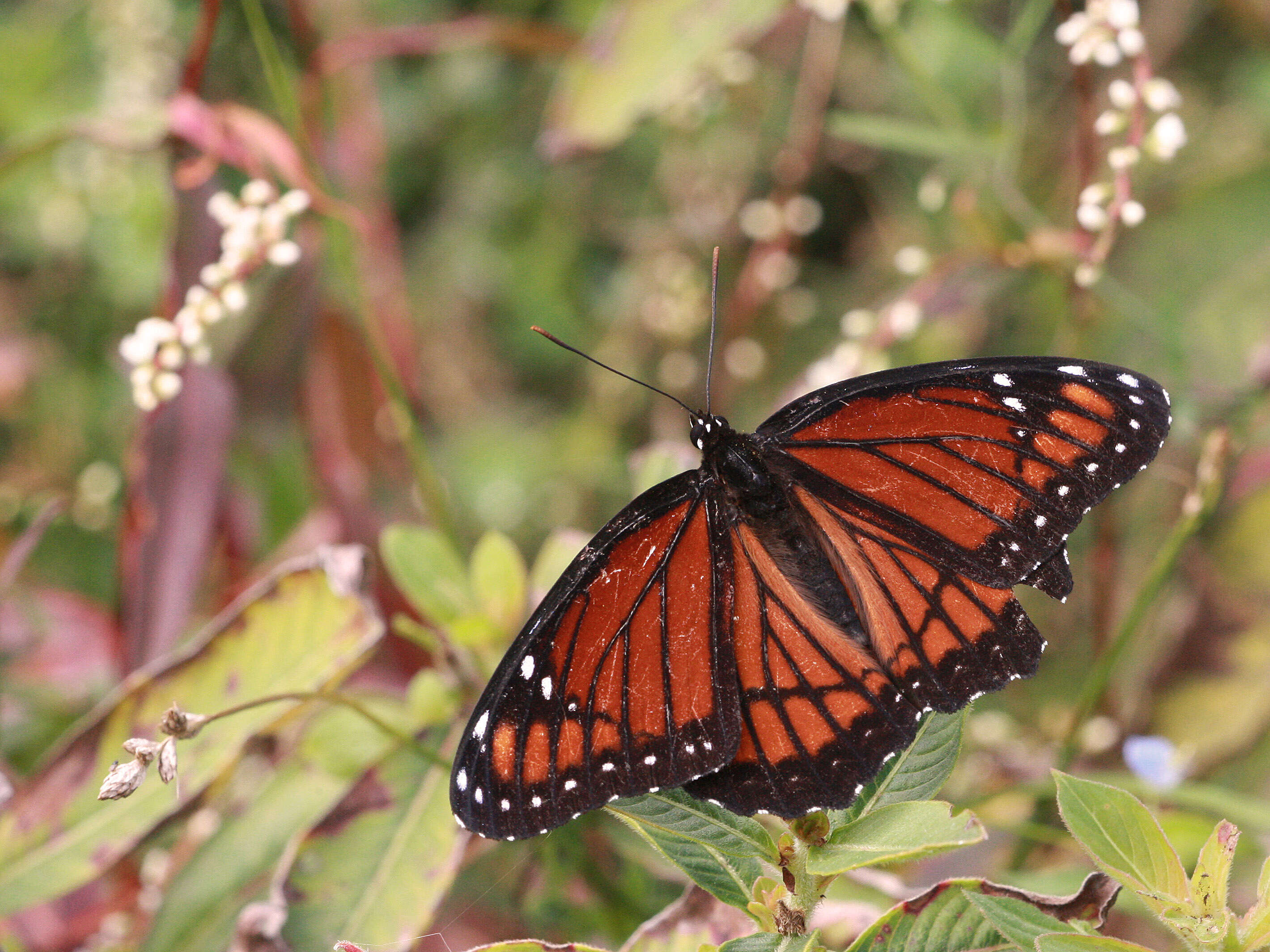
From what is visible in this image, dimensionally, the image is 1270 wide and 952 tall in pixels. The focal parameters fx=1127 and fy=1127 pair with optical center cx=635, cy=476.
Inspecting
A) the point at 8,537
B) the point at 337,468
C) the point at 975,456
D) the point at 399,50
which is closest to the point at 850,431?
the point at 975,456

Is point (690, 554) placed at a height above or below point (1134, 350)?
below

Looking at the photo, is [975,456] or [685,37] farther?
[685,37]

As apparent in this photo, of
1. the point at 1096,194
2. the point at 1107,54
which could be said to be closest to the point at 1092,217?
the point at 1096,194

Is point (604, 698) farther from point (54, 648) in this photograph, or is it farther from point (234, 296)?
point (54, 648)

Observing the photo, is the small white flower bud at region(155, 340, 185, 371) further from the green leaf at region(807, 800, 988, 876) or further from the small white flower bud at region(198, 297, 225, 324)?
the green leaf at region(807, 800, 988, 876)

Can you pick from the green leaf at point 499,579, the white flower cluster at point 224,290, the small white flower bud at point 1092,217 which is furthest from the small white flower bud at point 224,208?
the small white flower bud at point 1092,217

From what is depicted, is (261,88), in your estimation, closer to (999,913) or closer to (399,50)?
(399,50)
